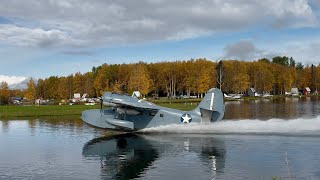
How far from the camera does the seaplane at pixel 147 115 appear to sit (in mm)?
25423

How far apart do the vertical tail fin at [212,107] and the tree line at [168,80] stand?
60.5 m

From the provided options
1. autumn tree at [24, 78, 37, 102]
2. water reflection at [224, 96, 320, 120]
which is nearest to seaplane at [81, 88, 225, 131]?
A: water reflection at [224, 96, 320, 120]

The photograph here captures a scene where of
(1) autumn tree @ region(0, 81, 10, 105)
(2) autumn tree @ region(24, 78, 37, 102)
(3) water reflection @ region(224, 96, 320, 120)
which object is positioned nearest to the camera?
(3) water reflection @ region(224, 96, 320, 120)

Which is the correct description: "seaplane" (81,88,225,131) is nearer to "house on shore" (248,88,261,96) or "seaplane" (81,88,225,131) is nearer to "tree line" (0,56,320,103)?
"tree line" (0,56,320,103)

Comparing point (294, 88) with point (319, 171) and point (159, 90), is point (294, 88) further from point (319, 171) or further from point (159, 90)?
point (319, 171)

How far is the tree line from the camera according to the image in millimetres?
101513

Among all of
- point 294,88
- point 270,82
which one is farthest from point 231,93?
point 294,88

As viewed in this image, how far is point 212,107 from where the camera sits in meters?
26.2

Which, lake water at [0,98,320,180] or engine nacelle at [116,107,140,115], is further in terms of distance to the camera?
engine nacelle at [116,107,140,115]

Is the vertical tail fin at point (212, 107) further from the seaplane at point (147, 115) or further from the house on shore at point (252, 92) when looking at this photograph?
the house on shore at point (252, 92)

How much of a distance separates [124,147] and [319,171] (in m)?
10.3

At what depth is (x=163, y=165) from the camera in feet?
52.5

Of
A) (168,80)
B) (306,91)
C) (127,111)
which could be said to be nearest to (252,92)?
(168,80)

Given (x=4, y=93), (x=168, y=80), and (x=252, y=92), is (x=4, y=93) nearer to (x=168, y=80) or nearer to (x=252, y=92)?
(x=168, y=80)
